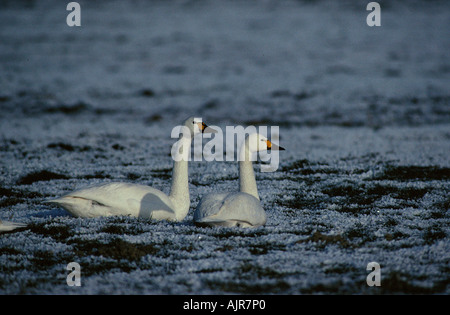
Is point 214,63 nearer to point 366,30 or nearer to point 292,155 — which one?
point 366,30

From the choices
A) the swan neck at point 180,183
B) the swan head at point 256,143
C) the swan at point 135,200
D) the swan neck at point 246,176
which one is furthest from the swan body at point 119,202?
the swan head at point 256,143

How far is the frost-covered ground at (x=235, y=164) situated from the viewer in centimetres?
776

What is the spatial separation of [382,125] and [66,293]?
17111 millimetres

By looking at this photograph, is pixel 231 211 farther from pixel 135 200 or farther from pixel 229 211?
pixel 135 200

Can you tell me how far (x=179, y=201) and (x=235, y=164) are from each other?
5.08m

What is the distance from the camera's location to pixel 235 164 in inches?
593

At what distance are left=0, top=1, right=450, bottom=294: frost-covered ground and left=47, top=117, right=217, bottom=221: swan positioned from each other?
227 millimetres

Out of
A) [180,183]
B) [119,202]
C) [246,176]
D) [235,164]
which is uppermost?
[235,164]

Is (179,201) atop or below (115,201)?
atop

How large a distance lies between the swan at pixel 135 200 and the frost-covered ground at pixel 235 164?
227 millimetres

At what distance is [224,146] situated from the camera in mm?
17906

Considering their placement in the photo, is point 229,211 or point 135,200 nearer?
point 229,211

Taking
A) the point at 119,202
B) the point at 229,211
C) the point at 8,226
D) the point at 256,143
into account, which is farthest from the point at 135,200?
the point at 256,143

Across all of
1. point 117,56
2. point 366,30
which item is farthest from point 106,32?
point 366,30
